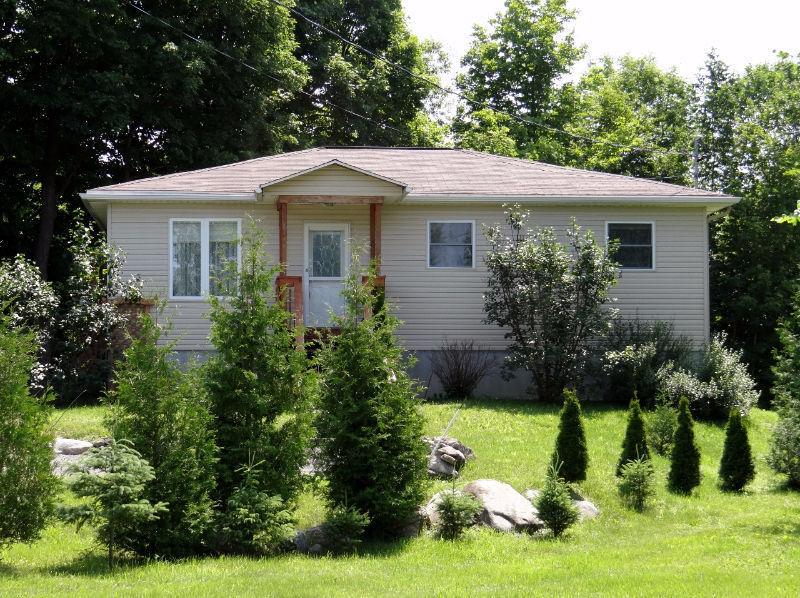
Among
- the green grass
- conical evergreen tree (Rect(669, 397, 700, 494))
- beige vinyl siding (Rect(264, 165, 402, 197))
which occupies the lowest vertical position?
the green grass

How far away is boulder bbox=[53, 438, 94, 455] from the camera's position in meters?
12.0

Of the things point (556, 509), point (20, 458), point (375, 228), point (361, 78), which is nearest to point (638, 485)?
point (556, 509)

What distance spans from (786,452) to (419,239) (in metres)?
8.28

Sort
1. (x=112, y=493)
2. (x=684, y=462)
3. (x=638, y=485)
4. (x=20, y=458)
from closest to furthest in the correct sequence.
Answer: (x=112, y=493)
(x=20, y=458)
(x=638, y=485)
(x=684, y=462)

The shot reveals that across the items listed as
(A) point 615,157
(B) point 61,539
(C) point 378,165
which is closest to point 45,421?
(B) point 61,539

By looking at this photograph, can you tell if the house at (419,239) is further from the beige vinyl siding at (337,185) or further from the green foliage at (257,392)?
the green foliage at (257,392)

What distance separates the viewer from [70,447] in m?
12.1

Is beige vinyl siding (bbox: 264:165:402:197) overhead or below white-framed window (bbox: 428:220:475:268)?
overhead

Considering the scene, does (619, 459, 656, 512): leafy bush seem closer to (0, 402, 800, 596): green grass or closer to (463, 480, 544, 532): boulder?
(0, 402, 800, 596): green grass

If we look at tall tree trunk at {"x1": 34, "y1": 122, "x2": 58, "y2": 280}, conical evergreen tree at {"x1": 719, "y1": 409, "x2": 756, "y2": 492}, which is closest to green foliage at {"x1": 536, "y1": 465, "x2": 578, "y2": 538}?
conical evergreen tree at {"x1": 719, "y1": 409, "x2": 756, "y2": 492}

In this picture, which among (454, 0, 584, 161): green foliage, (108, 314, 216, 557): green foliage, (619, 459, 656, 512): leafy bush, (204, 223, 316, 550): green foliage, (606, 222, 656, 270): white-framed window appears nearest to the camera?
(108, 314, 216, 557): green foliage

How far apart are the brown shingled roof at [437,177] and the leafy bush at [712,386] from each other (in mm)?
3498

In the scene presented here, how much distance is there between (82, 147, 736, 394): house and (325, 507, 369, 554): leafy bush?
867 cm

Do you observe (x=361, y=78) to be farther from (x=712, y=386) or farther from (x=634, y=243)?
(x=712, y=386)
